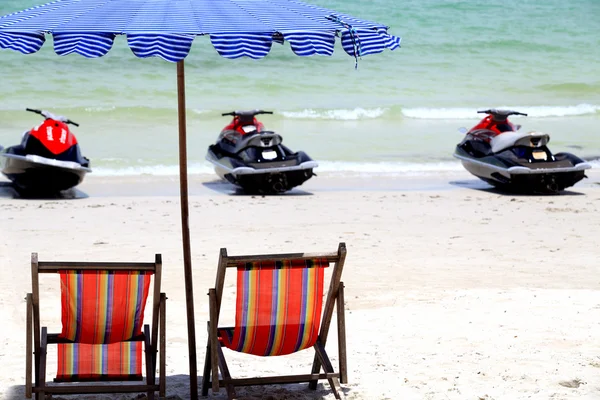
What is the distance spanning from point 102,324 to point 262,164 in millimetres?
8020

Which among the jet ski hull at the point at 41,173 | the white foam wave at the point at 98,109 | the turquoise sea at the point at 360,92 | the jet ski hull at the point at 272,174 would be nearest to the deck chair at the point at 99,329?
the jet ski hull at the point at 41,173

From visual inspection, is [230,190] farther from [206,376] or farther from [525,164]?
[206,376]

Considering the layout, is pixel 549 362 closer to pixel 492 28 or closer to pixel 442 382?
pixel 442 382

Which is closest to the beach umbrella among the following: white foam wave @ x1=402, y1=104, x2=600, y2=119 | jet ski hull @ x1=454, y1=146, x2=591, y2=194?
jet ski hull @ x1=454, y1=146, x2=591, y2=194

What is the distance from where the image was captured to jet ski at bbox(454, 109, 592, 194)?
12492 millimetres

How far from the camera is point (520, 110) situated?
2470cm

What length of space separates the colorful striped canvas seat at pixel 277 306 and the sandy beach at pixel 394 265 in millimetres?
389

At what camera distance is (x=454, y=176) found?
15031mm

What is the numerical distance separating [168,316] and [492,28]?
101 feet

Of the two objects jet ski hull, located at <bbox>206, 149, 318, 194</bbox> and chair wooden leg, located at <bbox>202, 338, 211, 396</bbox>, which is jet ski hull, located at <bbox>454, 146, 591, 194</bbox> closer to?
jet ski hull, located at <bbox>206, 149, 318, 194</bbox>

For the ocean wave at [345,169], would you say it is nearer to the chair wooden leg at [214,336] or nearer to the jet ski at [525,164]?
the jet ski at [525,164]

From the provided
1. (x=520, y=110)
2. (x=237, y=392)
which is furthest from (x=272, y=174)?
(x=520, y=110)

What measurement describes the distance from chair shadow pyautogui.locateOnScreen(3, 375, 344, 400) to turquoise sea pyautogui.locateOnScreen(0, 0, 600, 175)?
10.3 m

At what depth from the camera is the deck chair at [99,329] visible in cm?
422
